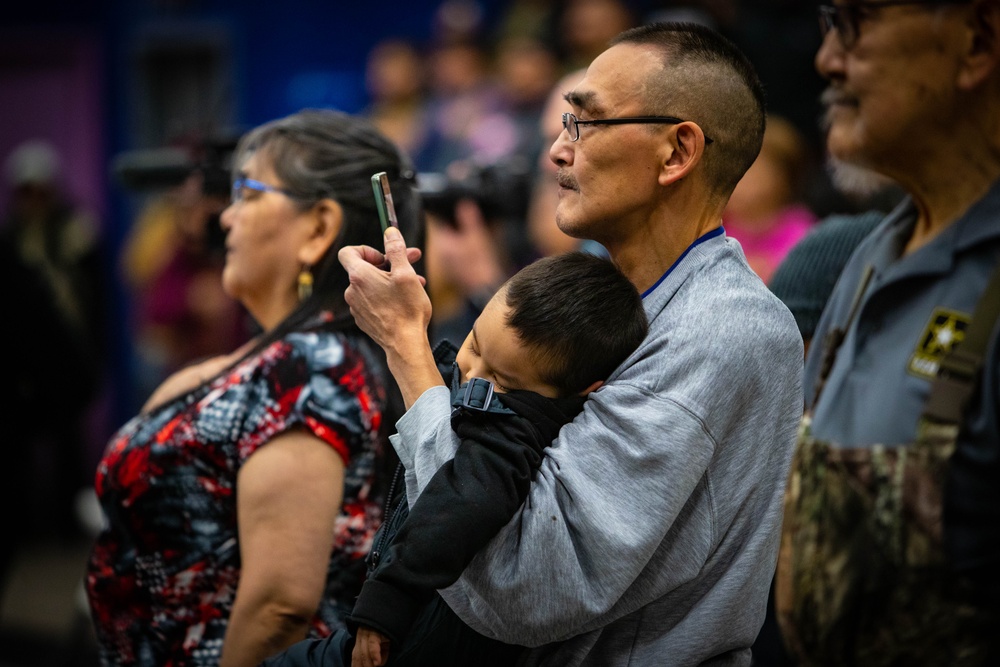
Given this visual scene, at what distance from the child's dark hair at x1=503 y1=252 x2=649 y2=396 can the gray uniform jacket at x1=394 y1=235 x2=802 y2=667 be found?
0.04 m

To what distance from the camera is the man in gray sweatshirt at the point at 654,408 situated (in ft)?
5.00

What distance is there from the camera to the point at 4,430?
11.8ft

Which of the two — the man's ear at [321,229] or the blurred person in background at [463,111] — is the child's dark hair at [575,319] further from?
the blurred person in background at [463,111]

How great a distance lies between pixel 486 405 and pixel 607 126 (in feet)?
1.64

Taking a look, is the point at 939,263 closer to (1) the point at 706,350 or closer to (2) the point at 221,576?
(1) the point at 706,350

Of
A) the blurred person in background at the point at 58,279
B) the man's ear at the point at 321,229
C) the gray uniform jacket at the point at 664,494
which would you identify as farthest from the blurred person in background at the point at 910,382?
the blurred person in background at the point at 58,279

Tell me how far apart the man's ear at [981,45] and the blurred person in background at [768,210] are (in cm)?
198

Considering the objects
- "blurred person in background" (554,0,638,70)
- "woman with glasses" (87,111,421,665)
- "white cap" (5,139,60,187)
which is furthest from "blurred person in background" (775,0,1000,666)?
"white cap" (5,139,60,187)

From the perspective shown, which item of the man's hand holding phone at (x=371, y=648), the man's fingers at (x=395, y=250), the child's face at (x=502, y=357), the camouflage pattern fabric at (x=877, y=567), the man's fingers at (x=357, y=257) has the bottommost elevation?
the man's hand holding phone at (x=371, y=648)

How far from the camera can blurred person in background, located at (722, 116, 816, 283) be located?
3828 mm

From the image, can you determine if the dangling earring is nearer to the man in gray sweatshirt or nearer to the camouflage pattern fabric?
the man in gray sweatshirt

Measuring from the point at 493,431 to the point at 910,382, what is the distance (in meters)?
0.65

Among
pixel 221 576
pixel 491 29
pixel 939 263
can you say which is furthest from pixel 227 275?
pixel 491 29

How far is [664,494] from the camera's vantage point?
152 centimetres
